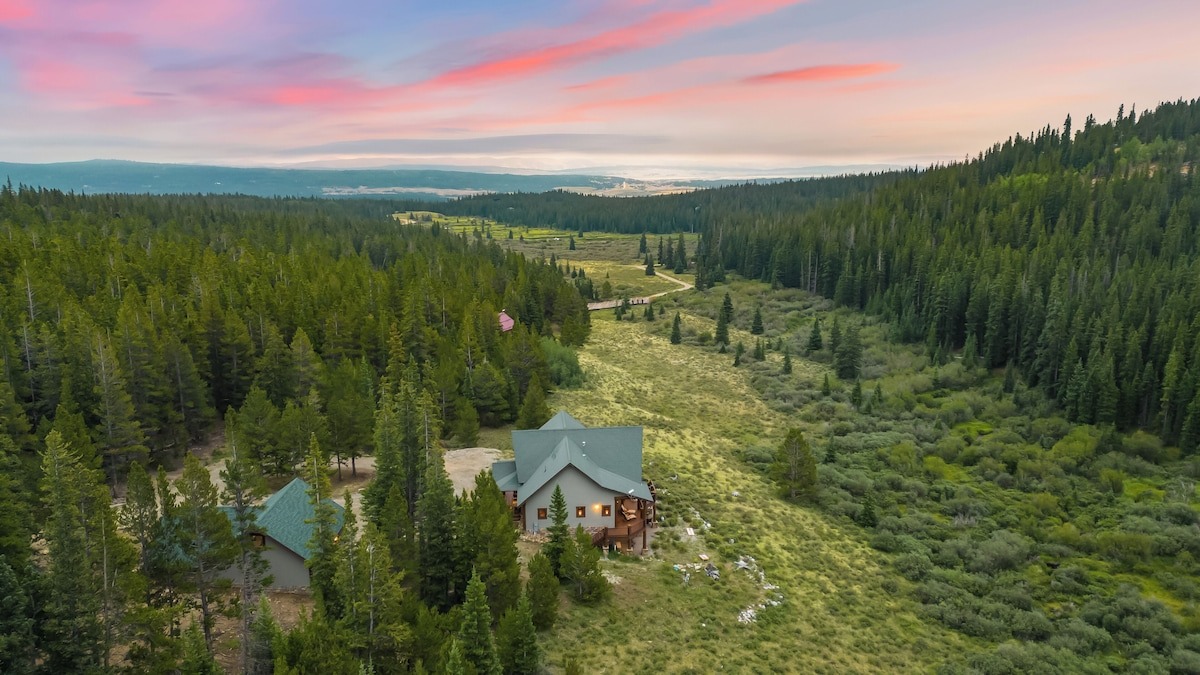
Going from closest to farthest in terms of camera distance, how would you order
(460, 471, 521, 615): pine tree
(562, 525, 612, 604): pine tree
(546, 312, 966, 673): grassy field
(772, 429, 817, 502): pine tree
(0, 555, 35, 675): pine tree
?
(0, 555, 35, 675): pine tree < (460, 471, 521, 615): pine tree < (546, 312, 966, 673): grassy field < (562, 525, 612, 604): pine tree < (772, 429, 817, 502): pine tree

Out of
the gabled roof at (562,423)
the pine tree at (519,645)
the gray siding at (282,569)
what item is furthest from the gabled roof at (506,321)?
the pine tree at (519,645)

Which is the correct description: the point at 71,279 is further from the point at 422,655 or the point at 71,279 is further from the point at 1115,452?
the point at 1115,452

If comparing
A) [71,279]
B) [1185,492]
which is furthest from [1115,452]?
[71,279]

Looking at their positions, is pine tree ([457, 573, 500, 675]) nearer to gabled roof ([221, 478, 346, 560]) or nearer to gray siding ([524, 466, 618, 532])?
gabled roof ([221, 478, 346, 560])

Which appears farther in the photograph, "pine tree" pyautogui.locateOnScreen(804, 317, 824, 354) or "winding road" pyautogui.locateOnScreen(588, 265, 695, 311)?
"winding road" pyautogui.locateOnScreen(588, 265, 695, 311)

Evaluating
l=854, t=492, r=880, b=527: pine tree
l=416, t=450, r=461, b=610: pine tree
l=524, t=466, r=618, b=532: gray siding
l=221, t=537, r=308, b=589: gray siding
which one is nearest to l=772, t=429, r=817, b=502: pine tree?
l=854, t=492, r=880, b=527: pine tree

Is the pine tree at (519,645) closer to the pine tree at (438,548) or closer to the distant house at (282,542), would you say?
the pine tree at (438,548)

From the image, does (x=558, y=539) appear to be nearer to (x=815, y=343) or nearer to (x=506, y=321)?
(x=506, y=321)
